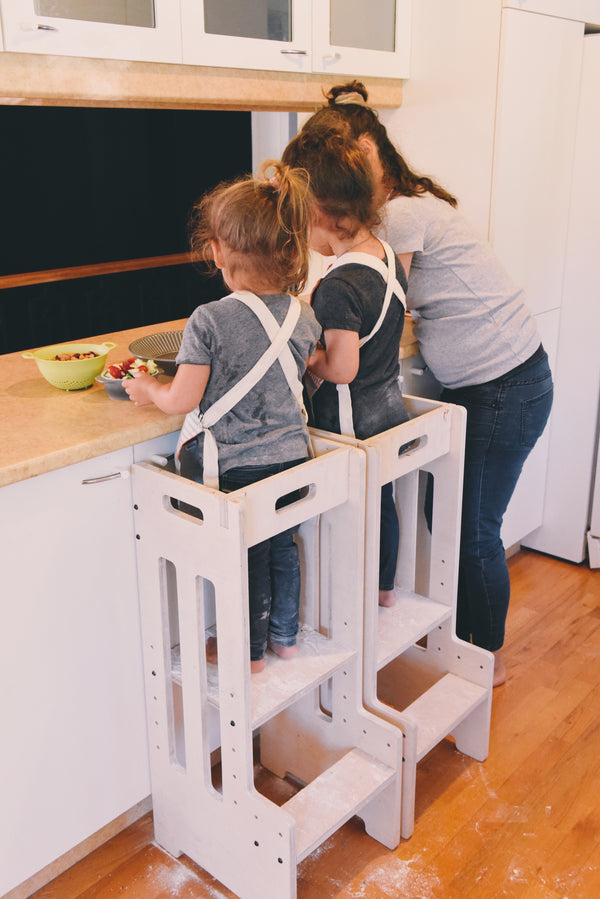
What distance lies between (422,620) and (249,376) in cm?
71

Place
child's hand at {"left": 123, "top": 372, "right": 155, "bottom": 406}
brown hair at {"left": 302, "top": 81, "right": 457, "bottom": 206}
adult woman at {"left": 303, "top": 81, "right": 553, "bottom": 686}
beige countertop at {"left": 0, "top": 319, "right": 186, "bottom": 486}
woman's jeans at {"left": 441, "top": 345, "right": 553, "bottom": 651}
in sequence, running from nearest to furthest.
A: beige countertop at {"left": 0, "top": 319, "right": 186, "bottom": 486} < child's hand at {"left": 123, "top": 372, "right": 155, "bottom": 406} < brown hair at {"left": 302, "top": 81, "right": 457, "bottom": 206} < adult woman at {"left": 303, "top": 81, "right": 553, "bottom": 686} < woman's jeans at {"left": 441, "top": 345, "right": 553, "bottom": 651}

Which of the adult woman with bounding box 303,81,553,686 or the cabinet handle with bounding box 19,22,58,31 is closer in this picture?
the cabinet handle with bounding box 19,22,58,31

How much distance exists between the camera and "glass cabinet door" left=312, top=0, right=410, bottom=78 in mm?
1911

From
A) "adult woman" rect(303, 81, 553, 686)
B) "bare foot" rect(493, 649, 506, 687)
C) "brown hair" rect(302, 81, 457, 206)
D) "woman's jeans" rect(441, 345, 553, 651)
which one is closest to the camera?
"brown hair" rect(302, 81, 457, 206)

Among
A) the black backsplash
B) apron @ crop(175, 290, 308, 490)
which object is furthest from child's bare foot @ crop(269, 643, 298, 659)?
the black backsplash

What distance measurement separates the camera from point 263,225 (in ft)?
4.27

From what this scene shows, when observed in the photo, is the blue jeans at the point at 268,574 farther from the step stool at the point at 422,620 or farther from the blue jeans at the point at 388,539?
the blue jeans at the point at 388,539

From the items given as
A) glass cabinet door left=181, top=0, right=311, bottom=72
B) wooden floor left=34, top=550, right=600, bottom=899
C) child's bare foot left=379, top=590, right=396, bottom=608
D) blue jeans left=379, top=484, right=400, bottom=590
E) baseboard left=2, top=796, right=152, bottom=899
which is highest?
glass cabinet door left=181, top=0, right=311, bottom=72

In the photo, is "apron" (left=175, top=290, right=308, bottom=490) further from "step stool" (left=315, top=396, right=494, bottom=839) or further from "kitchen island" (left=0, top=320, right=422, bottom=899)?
"step stool" (left=315, top=396, right=494, bottom=839)

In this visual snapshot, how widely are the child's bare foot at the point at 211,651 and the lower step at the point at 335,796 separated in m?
0.28

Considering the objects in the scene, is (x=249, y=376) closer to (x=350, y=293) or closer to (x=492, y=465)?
(x=350, y=293)

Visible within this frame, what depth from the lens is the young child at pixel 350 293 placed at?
1490mm

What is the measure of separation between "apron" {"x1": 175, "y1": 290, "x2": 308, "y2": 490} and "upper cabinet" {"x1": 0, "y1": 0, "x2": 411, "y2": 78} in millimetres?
576

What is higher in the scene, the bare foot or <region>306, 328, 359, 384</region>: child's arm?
<region>306, 328, 359, 384</region>: child's arm
